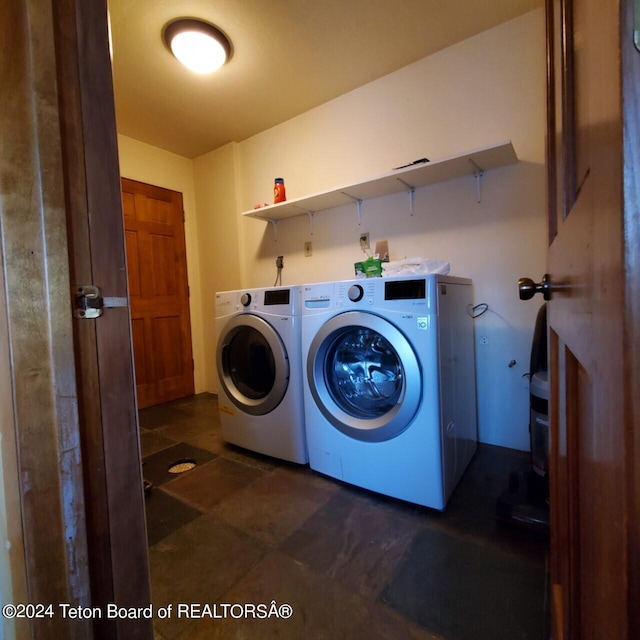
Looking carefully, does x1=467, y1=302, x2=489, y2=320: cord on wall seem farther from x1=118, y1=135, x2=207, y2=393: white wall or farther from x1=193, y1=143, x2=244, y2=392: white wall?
x1=118, y1=135, x2=207, y2=393: white wall

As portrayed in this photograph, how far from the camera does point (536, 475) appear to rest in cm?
138

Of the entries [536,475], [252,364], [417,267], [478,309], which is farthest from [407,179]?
[536,475]

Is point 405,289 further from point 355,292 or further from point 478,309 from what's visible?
point 478,309

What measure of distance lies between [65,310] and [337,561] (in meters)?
1.15

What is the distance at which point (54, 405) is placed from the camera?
1.47 ft

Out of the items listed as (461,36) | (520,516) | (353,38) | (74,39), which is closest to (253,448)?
(520,516)

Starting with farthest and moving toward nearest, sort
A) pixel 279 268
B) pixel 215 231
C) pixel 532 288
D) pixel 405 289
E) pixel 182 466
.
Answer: pixel 215 231
pixel 279 268
pixel 182 466
pixel 405 289
pixel 532 288

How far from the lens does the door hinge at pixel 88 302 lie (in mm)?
469

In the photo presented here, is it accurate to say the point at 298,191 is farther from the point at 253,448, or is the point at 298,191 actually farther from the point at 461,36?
the point at 253,448

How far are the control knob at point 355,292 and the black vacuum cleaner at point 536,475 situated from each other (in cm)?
84

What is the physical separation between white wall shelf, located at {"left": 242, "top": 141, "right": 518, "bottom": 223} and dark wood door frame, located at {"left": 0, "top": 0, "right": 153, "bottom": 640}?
1.59m

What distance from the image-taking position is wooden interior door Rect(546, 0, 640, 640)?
0.19 metres

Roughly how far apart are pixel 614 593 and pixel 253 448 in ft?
5.96

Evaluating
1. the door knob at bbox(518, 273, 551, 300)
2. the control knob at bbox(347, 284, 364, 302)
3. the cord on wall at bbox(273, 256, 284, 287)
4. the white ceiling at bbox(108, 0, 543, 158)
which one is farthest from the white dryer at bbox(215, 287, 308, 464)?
the white ceiling at bbox(108, 0, 543, 158)
